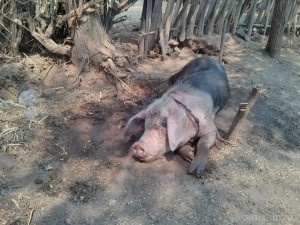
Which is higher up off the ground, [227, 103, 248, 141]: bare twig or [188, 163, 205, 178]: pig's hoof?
[227, 103, 248, 141]: bare twig

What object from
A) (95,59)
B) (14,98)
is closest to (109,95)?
(95,59)

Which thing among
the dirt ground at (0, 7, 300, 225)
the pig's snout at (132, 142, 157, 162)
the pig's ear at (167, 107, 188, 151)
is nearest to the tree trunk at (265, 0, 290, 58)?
the dirt ground at (0, 7, 300, 225)

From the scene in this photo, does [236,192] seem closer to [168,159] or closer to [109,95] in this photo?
[168,159]

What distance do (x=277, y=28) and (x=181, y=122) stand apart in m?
3.41

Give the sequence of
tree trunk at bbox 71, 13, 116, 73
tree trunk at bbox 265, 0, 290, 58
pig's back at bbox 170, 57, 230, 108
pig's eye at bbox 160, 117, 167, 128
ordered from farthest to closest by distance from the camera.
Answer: tree trunk at bbox 265, 0, 290, 58, tree trunk at bbox 71, 13, 116, 73, pig's back at bbox 170, 57, 230, 108, pig's eye at bbox 160, 117, 167, 128

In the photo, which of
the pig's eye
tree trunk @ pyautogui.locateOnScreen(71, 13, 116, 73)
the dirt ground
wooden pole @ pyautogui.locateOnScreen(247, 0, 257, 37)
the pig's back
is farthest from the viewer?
wooden pole @ pyautogui.locateOnScreen(247, 0, 257, 37)

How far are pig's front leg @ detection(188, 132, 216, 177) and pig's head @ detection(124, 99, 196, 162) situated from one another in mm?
141

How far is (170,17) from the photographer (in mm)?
5617

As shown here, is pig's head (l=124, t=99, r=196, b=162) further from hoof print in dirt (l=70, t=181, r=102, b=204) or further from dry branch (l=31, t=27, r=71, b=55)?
dry branch (l=31, t=27, r=71, b=55)

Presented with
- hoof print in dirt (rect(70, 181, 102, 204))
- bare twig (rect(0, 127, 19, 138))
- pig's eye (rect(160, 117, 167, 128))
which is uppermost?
pig's eye (rect(160, 117, 167, 128))

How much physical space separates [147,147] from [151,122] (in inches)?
11.5

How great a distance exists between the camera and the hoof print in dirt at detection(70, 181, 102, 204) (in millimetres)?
3070

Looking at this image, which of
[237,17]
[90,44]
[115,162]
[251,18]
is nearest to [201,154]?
[115,162]

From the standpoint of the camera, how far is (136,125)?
Result: 3.76 metres
